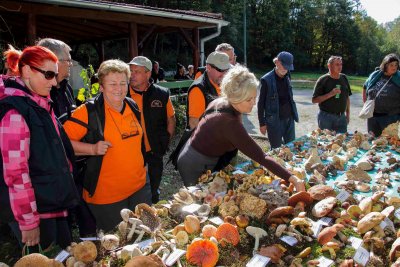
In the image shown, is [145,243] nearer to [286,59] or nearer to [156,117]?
[156,117]

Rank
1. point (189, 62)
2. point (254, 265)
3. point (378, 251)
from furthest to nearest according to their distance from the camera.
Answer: point (189, 62)
point (378, 251)
point (254, 265)

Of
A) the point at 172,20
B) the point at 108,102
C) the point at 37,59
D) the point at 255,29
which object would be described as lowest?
the point at 108,102

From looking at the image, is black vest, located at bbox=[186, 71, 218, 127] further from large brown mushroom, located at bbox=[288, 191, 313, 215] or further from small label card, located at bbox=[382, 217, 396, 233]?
small label card, located at bbox=[382, 217, 396, 233]

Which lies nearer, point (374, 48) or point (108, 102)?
point (108, 102)

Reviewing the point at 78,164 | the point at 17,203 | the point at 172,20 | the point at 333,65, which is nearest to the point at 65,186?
the point at 17,203

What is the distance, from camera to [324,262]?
4.68 feet

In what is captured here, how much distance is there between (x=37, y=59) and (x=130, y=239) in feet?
3.65

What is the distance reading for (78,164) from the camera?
250cm

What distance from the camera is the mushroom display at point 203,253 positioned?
4.68ft

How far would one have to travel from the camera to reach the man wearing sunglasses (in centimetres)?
330

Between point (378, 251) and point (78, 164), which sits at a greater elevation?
point (78, 164)

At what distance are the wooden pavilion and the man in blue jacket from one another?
3.45 meters

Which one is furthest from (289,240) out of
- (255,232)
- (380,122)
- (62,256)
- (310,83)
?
(310,83)

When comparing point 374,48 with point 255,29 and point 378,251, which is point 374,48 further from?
point 378,251
